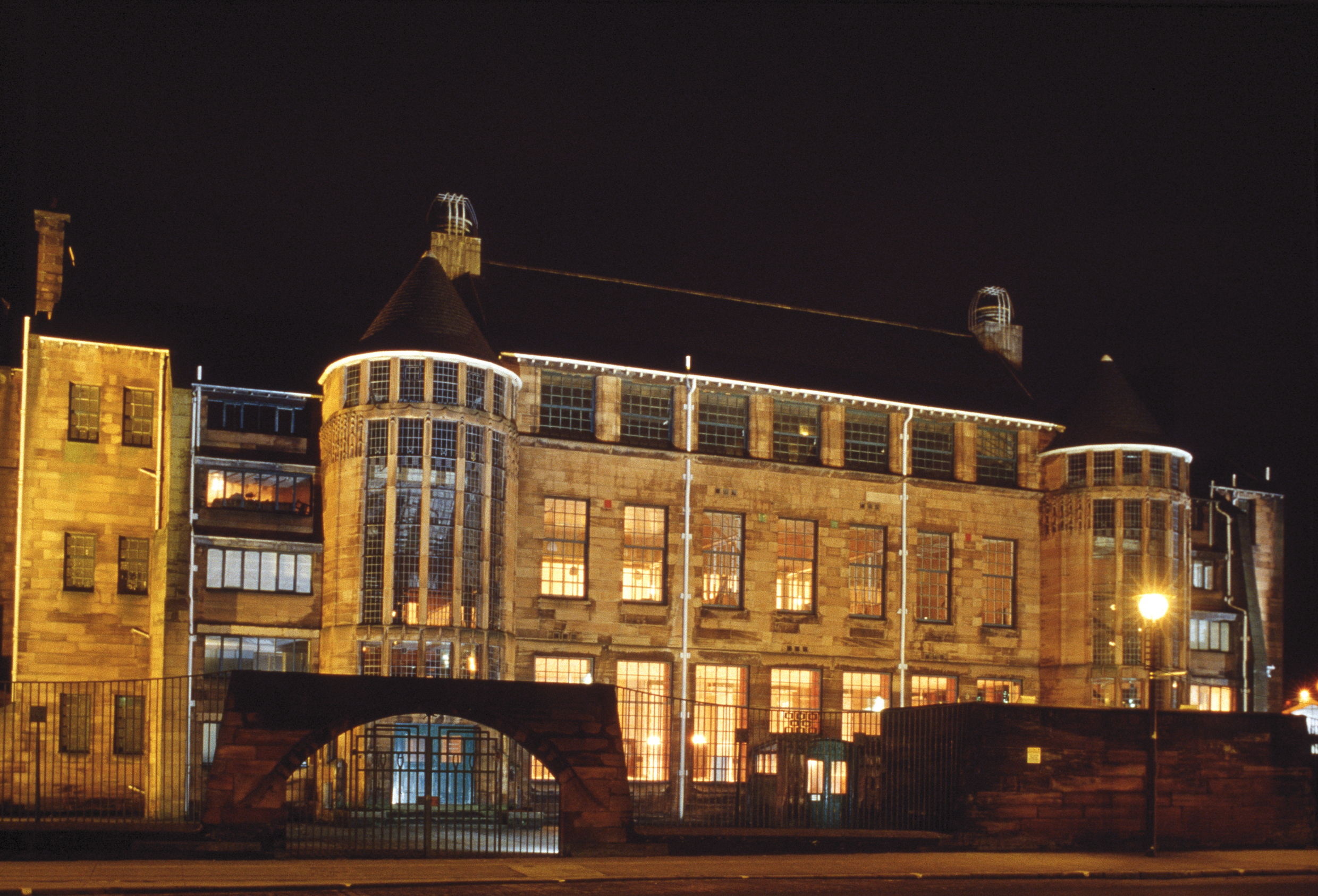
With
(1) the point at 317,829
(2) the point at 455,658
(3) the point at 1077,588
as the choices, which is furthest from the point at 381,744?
(3) the point at 1077,588

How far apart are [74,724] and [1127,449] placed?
101 ft

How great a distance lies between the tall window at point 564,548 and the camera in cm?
3891

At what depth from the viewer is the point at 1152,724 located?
25.8m

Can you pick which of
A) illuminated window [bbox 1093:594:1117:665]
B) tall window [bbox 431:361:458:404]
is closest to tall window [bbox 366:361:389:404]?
tall window [bbox 431:361:458:404]

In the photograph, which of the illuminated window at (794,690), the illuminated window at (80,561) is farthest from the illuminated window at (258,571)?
the illuminated window at (794,690)

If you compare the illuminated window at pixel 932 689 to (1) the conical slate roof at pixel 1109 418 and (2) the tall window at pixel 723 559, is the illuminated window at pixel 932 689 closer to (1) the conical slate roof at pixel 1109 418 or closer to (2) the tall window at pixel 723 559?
(2) the tall window at pixel 723 559

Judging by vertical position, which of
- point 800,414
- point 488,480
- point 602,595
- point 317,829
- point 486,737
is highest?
point 800,414

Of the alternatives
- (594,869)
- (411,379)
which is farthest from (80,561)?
(594,869)

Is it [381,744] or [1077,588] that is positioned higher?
[1077,588]

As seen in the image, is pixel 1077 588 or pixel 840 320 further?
pixel 840 320

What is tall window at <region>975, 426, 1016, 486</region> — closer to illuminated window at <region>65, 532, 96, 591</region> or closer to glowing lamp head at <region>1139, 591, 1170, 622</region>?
glowing lamp head at <region>1139, 591, 1170, 622</region>

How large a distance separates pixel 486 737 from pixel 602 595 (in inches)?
597

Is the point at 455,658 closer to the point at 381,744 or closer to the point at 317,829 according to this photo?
the point at 381,744

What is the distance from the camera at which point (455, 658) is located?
35.4 m
